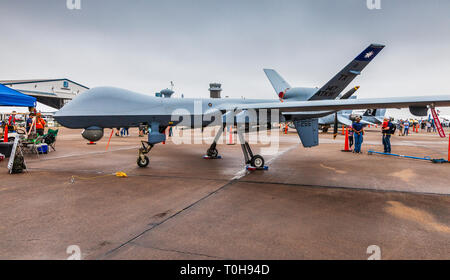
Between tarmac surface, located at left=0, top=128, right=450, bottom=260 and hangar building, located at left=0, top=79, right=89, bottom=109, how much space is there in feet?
145

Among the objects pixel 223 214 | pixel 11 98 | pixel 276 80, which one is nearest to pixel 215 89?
pixel 276 80

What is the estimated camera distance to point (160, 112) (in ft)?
29.1

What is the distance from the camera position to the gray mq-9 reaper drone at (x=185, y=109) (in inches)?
311

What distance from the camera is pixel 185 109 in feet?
29.9

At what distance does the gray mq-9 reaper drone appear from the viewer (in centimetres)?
789

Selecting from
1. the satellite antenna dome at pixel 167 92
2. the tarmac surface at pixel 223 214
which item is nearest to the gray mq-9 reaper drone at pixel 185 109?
the satellite antenna dome at pixel 167 92

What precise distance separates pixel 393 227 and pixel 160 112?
7418 millimetres

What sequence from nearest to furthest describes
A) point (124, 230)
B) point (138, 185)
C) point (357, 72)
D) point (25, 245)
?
point (25, 245) < point (124, 230) < point (138, 185) < point (357, 72)

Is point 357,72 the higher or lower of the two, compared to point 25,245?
higher

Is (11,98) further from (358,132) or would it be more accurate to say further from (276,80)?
(358,132)

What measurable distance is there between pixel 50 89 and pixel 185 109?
155ft
